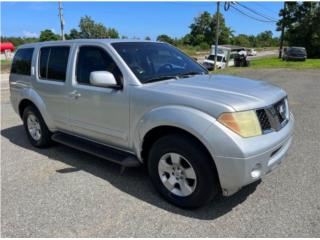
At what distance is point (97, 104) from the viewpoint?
13.8 ft

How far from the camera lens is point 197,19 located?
97312mm

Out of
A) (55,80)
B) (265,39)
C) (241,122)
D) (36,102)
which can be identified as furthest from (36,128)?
(265,39)

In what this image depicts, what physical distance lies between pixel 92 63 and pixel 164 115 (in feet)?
5.09

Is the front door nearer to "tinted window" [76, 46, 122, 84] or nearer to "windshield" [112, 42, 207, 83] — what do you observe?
"tinted window" [76, 46, 122, 84]

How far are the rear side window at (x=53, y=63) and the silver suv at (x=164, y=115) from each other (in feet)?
0.05

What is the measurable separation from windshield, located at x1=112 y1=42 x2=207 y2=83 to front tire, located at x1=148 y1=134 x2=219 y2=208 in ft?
2.99

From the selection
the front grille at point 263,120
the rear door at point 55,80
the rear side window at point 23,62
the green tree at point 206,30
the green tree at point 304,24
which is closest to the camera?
the front grille at point 263,120

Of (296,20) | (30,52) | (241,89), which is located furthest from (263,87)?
(296,20)

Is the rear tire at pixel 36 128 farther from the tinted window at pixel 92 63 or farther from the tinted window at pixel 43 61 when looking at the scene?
the tinted window at pixel 92 63

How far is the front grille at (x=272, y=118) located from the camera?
3.24 meters

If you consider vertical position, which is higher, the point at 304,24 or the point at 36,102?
the point at 304,24

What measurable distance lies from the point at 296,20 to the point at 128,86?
5649cm

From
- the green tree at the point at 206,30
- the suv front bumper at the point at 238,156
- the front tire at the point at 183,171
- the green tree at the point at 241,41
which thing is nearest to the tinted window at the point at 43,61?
the front tire at the point at 183,171

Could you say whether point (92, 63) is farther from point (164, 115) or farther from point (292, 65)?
point (292, 65)
